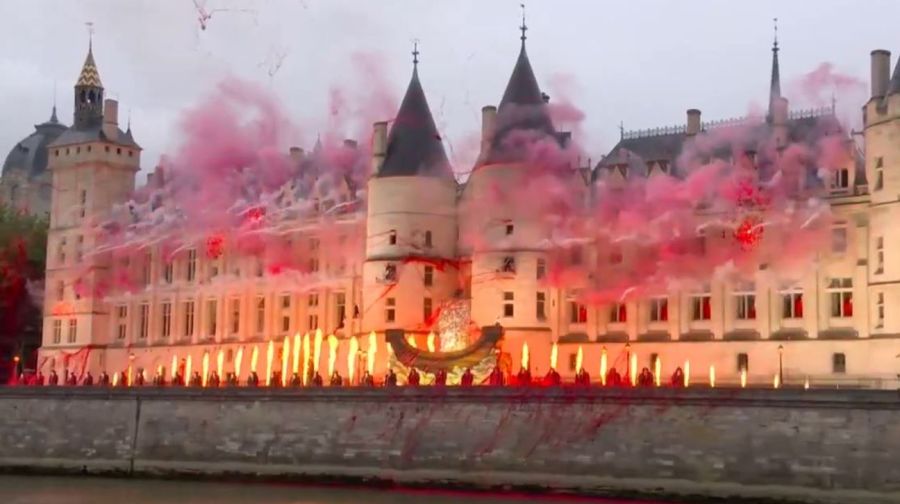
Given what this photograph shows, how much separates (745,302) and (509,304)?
983 cm

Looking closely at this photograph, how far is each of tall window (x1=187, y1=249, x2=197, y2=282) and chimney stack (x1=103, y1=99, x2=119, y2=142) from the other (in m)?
9.38

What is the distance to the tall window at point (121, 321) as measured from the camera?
7639cm

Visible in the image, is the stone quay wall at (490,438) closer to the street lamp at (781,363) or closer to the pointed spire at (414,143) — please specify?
the street lamp at (781,363)

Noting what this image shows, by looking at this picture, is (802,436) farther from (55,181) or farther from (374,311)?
(55,181)

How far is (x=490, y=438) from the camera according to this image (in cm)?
4512

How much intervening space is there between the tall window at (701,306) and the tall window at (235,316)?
Result: 83.9 feet

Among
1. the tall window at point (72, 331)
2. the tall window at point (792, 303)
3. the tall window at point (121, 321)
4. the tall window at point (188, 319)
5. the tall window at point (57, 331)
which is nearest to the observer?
the tall window at point (792, 303)

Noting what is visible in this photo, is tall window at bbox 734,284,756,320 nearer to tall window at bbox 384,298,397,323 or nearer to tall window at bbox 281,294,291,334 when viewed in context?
tall window at bbox 384,298,397,323

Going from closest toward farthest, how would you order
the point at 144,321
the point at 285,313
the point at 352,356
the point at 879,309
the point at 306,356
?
the point at 879,309, the point at 352,356, the point at 306,356, the point at 285,313, the point at 144,321

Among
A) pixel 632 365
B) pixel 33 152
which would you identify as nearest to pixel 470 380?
pixel 632 365

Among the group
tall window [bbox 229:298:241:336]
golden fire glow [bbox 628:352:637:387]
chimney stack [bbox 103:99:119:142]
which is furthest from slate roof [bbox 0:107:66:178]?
golden fire glow [bbox 628:352:637:387]

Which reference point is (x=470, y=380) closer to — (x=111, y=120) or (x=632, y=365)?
(x=632, y=365)

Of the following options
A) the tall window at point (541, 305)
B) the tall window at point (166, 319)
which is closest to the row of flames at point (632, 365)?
the tall window at point (541, 305)

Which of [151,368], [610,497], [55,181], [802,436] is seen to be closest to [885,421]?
[802,436]
